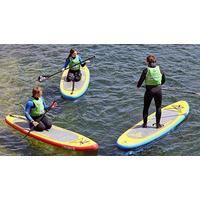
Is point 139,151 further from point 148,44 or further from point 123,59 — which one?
point 148,44

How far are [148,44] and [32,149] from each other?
843 cm

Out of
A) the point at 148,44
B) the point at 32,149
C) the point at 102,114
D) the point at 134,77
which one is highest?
the point at 148,44

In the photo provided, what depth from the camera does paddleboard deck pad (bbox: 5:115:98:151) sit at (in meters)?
11.1

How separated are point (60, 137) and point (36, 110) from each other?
0.98 m

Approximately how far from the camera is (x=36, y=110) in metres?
11.6

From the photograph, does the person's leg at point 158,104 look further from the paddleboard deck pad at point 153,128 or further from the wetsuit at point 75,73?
the wetsuit at point 75,73

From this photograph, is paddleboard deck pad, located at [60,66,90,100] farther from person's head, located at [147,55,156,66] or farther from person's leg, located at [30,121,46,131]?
person's head, located at [147,55,156,66]

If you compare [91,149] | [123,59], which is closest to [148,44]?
[123,59]

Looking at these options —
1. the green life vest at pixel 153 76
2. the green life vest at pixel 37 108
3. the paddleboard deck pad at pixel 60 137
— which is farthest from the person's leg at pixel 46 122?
the green life vest at pixel 153 76

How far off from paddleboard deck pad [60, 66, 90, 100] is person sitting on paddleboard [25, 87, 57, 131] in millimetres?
2435

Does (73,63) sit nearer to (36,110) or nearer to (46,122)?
(46,122)

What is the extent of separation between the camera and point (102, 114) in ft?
43.6

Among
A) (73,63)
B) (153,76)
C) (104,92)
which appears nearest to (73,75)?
(73,63)

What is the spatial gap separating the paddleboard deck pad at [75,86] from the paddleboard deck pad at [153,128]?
2.91 metres
